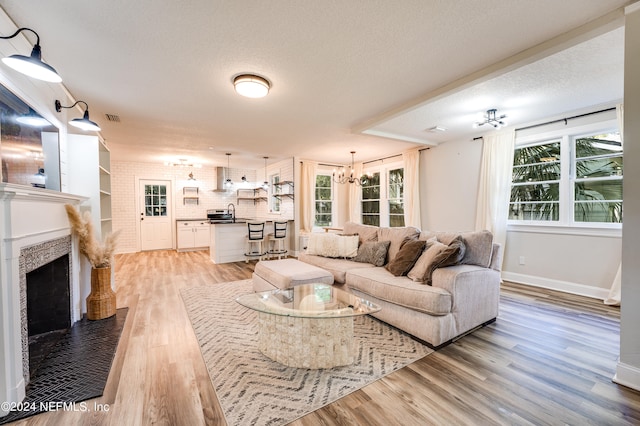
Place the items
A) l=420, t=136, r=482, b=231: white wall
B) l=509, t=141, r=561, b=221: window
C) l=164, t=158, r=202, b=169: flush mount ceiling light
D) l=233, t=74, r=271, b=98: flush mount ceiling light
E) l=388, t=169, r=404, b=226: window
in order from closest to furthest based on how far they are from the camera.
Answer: l=233, t=74, r=271, b=98: flush mount ceiling light < l=509, t=141, r=561, b=221: window < l=420, t=136, r=482, b=231: white wall < l=388, t=169, r=404, b=226: window < l=164, t=158, r=202, b=169: flush mount ceiling light

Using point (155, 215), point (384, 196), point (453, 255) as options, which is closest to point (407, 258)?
point (453, 255)

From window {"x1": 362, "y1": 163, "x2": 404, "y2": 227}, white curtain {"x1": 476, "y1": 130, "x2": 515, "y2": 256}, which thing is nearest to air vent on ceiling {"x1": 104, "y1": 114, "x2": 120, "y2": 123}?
window {"x1": 362, "y1": 163, "x2": 404, "y2": 227}

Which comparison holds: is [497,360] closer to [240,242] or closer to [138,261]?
[240,242]

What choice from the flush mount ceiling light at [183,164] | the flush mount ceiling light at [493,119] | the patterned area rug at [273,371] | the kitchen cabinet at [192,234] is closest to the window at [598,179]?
the flush mount ceiling light at [493,119]

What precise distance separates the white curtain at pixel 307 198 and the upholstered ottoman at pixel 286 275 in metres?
3.21

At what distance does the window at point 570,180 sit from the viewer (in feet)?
11.6

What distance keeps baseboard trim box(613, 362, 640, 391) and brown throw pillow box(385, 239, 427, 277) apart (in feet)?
5.20

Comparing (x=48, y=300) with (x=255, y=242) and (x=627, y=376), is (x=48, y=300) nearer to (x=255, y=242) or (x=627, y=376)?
(x=255, y=242)

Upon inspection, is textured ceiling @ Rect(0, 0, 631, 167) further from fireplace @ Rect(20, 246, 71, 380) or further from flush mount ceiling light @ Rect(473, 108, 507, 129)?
fireplace @ Rect(20, 246, 71, 380)

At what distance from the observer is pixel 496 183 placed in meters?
4.41

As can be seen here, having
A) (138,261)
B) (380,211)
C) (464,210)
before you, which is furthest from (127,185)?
(464,210)

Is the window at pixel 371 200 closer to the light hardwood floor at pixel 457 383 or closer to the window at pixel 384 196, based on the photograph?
the window at pixel 384 196

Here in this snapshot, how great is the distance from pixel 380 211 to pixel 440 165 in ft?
6.34

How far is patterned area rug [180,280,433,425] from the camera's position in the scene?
162 cm
